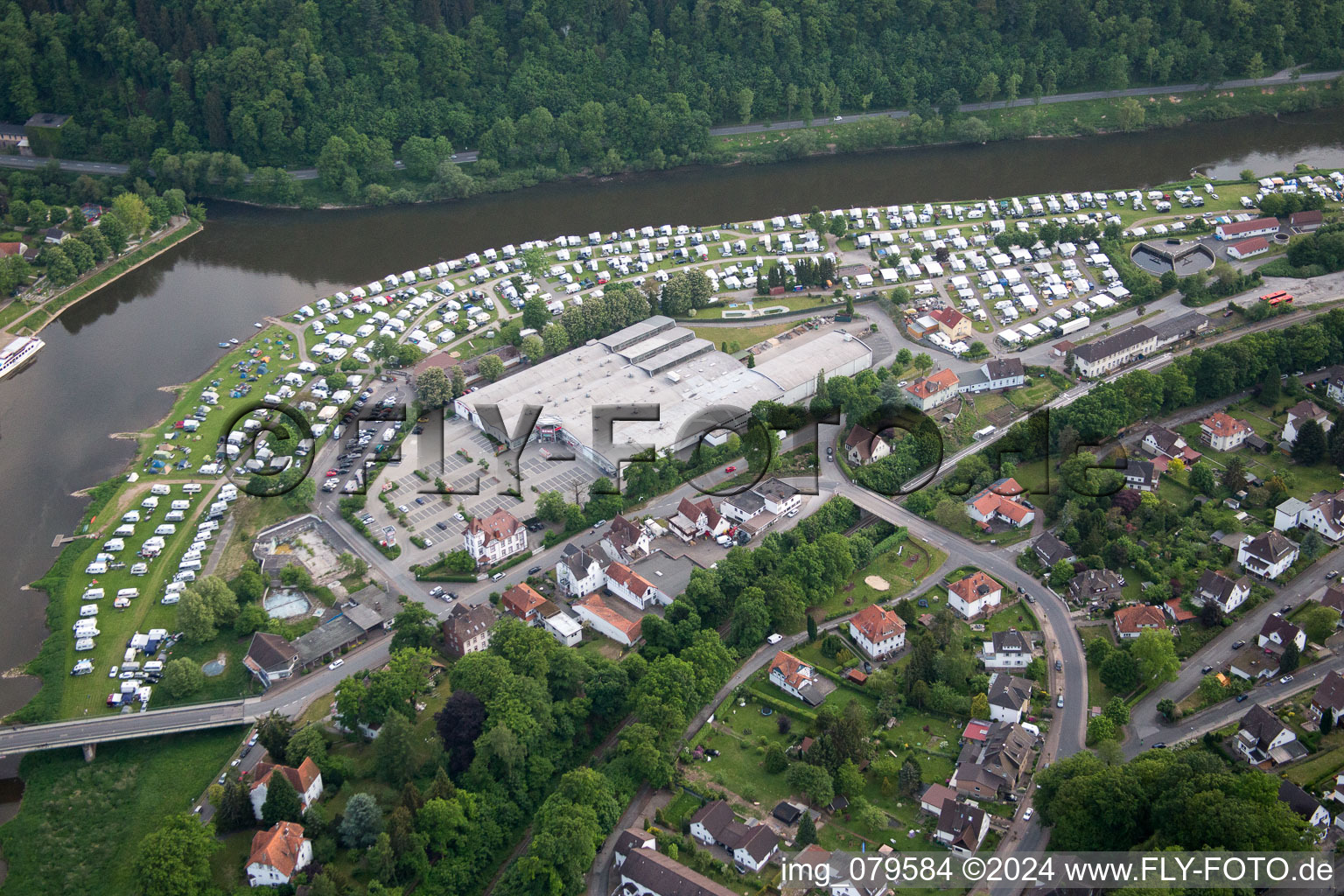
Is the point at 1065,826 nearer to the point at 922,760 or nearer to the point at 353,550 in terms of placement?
the point at 922,760

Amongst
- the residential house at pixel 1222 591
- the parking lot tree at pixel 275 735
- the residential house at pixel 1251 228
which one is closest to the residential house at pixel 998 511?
the residential house at pixel 1222 591

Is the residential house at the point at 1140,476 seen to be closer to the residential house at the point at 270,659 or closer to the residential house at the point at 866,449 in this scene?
the residential house at the point at 866,449

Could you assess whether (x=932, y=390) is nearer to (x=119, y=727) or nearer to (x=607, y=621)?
(x=607, y=621)

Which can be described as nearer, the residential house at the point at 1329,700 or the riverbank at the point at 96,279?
the residential house at the point at 1329,700

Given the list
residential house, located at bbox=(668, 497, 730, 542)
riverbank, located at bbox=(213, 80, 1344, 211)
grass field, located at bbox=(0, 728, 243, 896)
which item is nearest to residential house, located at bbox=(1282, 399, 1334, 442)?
residential house, located at bbox=(668, 497, 730, 542)

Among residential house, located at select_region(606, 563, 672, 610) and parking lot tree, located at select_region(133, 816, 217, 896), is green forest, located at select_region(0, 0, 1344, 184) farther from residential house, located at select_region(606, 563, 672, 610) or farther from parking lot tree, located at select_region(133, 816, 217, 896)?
parking lot tree, located at select_region(133, 816, 217, 896)

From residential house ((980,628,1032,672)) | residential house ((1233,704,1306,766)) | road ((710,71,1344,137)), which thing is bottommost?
residential house ((980,628,1032,672))

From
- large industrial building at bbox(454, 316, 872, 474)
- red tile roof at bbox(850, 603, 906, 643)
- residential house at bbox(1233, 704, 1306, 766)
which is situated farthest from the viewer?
large industrial building at bbox(454, 316, 872, 474)
